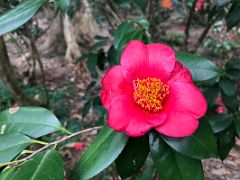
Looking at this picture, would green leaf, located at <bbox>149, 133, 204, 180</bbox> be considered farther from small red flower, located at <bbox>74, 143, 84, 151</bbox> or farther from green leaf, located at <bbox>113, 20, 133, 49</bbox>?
small red flower, located at <bbox>74, 143, 84, 151</bbox>

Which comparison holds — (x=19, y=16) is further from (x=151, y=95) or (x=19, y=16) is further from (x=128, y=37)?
(x=151, y=95)

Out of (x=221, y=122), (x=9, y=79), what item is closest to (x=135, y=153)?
(x=221, y=122)

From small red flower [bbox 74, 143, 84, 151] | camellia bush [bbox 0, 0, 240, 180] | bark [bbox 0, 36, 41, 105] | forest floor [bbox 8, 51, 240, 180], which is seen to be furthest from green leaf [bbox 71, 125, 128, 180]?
small red flower [bbox 74, 143, 84, 151]

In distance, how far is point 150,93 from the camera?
68cm

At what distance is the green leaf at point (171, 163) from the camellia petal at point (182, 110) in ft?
0.19

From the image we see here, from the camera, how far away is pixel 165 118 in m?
0.64

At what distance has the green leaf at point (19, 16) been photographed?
84cm

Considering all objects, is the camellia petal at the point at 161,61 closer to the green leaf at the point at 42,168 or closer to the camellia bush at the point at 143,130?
the camellia bush at the point at 143,130

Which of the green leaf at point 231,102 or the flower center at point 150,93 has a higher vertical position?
the flower center at point 150,93

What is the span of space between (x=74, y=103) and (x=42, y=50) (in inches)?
Answer: 57.7

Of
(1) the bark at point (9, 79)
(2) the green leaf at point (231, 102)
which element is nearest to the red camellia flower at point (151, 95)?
(2) the green leaf at point (231, 102)

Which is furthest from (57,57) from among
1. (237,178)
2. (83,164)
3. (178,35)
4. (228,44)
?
(83,164)

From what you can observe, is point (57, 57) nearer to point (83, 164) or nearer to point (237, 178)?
point (237, 178)

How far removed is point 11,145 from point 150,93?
1.05ft
